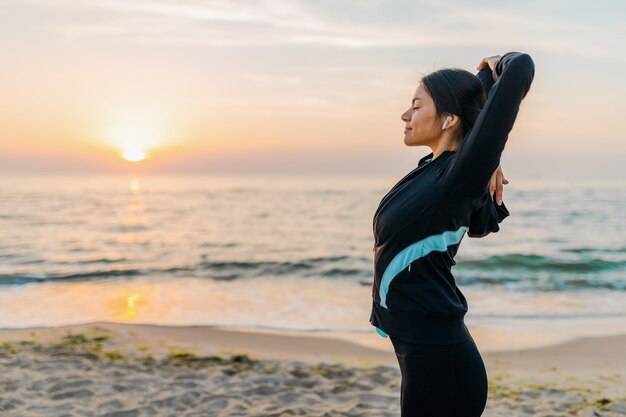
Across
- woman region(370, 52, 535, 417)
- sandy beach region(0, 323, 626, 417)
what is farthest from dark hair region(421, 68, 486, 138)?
sandy beach region(0, 323, 626, 417)

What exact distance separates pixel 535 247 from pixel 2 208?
23.8 m

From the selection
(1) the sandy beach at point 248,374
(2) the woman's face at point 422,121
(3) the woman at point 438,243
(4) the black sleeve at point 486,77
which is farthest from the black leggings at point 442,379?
(1) the sandy beach at point 248,374

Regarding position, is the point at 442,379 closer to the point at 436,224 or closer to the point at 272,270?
the point at 436,224

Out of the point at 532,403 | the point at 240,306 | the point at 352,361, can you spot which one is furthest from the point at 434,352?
the point at 240,306

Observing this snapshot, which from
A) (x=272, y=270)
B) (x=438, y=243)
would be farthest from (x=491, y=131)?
(x=272, y=270)

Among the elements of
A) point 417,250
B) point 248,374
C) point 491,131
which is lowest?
point 248,374

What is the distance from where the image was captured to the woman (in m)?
2.11

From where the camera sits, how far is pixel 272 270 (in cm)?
1502

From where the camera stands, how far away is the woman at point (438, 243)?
2111mm

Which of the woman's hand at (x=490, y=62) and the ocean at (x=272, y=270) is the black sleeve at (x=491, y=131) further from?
the ocean at (x=272, y=270)

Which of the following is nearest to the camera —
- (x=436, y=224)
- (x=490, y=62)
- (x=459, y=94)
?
(x=436, y=224)

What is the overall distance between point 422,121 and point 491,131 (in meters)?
0.39

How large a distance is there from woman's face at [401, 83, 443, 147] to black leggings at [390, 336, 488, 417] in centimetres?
75

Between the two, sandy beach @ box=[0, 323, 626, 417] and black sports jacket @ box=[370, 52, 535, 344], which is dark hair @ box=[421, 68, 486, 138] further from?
sandy beach @ box=[0, 323, 626, 417]
